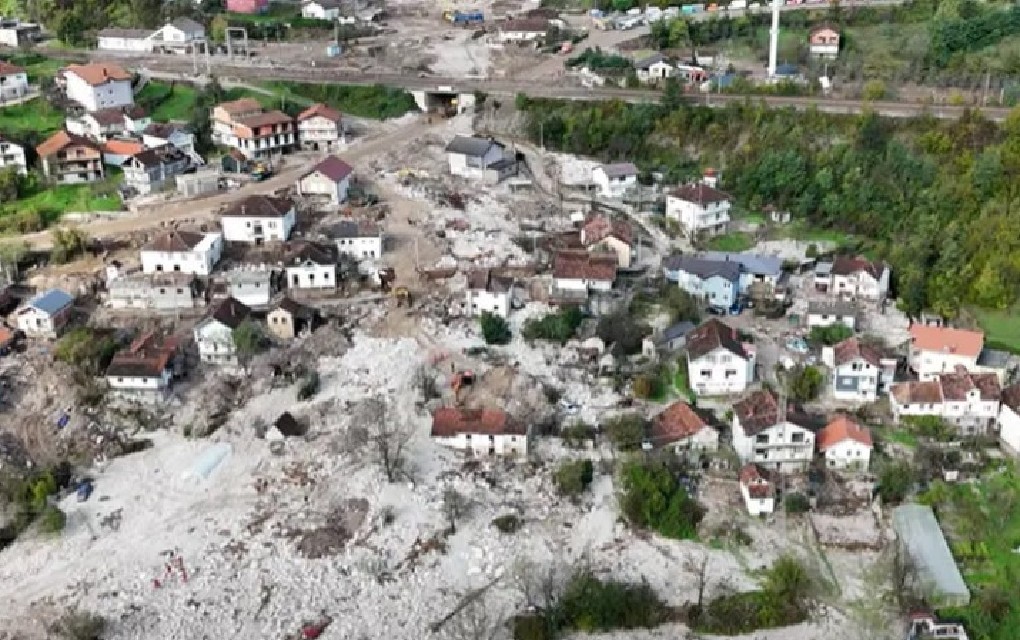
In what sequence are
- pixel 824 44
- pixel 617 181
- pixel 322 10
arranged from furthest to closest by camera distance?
pixel 322 10 < pixel 824 44 < pixel 617 181

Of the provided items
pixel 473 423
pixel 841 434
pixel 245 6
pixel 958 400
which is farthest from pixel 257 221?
pixel 245 6

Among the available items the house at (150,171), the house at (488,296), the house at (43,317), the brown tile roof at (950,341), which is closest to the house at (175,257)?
the house at (43,317)

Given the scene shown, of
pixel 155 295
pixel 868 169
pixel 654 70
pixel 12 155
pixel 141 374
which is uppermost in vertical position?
pixel 654 70

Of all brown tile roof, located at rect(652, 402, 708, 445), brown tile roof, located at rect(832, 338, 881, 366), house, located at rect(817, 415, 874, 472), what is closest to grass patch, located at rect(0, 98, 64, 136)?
brown tile roof, located at rect(652, 402, 708, 445)

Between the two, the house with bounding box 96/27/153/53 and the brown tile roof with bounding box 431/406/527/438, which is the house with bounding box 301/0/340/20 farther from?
the brown tile roof with bounding box 431/406/527/438

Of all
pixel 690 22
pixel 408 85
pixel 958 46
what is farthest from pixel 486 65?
pixel 958 46

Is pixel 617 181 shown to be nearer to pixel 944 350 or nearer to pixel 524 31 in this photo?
pixel 944 350

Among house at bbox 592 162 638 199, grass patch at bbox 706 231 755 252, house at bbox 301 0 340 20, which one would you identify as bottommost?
grass patch at bbox 706 231 755 252

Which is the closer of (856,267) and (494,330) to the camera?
(494,330)
